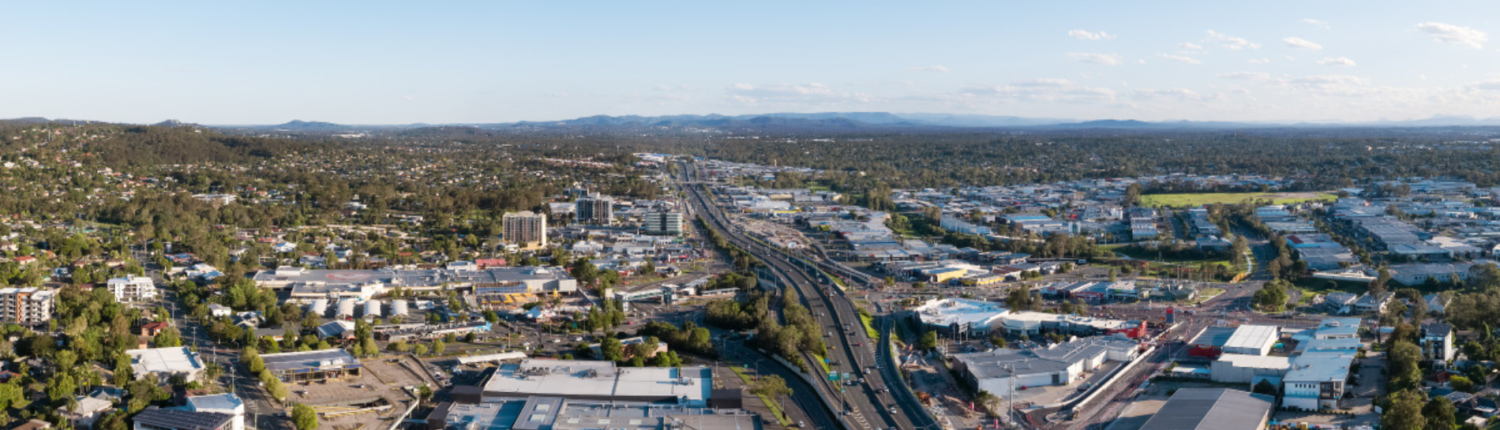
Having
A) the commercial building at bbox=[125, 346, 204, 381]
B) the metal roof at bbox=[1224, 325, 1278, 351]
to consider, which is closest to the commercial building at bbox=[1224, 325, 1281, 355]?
the metal roof at bbox=[1224, 325, 1278, 351]

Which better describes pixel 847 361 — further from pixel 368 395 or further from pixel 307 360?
pixel 307 360

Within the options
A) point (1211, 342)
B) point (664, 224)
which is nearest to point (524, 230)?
point (664, 224)

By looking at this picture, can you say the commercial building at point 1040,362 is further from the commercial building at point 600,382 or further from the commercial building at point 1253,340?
the commercial building at point 600,382

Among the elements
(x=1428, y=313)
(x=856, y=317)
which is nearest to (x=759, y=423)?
(x=856, y=317)

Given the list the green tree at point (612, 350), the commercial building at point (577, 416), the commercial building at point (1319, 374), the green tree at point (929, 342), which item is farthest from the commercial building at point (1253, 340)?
the green tree at point (612, 350)

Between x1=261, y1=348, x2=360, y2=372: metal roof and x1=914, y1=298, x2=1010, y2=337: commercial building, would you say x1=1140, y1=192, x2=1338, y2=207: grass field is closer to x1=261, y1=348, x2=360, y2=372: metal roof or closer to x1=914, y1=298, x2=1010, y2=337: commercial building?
x1=914, y1=298, x2=1010, y2=337: commercial building
